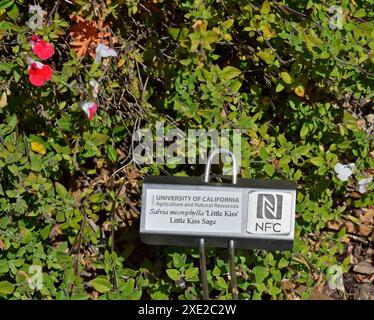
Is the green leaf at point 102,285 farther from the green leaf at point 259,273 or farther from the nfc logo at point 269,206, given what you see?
the nfc logo at point 269,206

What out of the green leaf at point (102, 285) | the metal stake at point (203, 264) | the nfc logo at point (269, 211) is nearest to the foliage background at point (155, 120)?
the green leaf at point (102, 285)

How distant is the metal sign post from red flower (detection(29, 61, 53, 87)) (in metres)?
0.45

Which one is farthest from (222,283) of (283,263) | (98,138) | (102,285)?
(98,138)

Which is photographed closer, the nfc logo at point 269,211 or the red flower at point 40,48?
the nfc logo at point 269,211

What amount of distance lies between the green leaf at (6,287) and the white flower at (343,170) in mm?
1072

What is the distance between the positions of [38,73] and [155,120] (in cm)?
41

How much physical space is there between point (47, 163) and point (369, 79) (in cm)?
103

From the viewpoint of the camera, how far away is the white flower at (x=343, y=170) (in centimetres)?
214

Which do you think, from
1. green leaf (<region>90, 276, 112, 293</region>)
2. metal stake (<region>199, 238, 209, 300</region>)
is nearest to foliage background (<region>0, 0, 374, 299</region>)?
green leaf (<region>90, 276, 112, 293</region>)

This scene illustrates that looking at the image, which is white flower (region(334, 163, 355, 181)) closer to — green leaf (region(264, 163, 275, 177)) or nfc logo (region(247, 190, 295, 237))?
green leaf (region(264, 163, 275, 177))

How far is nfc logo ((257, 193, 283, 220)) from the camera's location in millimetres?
1782

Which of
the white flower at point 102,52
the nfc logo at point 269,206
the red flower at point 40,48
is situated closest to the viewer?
the nfc logo at point 269,206

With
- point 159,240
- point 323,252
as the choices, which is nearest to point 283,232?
point 159,240

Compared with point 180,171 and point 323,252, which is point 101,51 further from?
point 323,252
